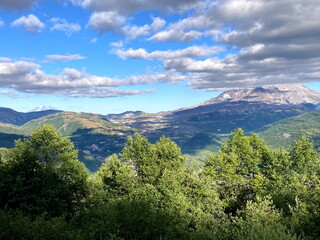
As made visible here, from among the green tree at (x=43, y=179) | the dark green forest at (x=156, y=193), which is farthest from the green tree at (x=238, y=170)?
the green tree at (x=43, y=179)

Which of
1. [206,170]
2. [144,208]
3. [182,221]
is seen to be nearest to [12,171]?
[144,208]

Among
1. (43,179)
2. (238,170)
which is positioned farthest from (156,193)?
(238,170)

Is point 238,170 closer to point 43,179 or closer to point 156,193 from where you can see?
point 156,193

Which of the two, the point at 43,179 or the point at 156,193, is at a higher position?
the point at 43,179

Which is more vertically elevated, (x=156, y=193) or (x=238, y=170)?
(x=156, y=193)

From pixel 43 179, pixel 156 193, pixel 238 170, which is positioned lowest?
pixel 238 170

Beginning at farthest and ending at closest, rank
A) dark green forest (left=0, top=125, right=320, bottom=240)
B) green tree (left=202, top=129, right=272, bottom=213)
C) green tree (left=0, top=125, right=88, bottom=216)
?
green tree (left=202, top=129, right=272, bottom=213)
green tree (left=0, top=125, right=88, bottom=216)
dark green forest (left=0, top=125, right=320, bottom=240)

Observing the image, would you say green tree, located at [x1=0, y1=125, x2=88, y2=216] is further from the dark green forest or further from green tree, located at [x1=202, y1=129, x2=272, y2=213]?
green tree, located at [x1=202, y1=129, x2=272, y2=213]

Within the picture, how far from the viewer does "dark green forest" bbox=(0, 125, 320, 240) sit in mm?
31547

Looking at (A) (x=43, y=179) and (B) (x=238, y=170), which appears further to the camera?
(B) (x=238, y=170)

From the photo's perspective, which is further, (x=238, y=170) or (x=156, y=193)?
(x=238, y=170)

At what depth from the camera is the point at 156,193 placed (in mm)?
44219

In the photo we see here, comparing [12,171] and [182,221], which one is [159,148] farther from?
[12,171]

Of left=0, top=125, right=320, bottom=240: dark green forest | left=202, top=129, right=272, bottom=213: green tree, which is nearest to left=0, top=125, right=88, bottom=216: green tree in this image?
left=0, top=125, right=320, bottom=240: dark green forest
